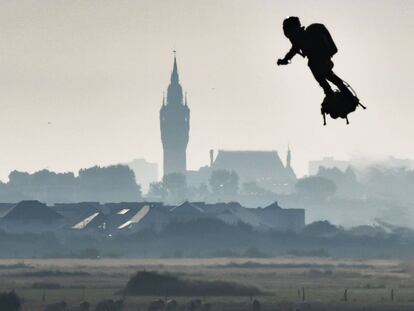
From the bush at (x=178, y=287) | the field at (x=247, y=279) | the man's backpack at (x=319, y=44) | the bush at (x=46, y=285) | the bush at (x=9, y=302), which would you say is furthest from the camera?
the bush at (x=46, y=285)

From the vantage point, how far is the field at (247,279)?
9850 cm

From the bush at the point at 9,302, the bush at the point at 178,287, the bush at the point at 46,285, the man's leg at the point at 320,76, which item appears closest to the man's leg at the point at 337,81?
the man's leg at the point at 320,76

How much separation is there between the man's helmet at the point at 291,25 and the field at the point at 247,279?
80625 mm

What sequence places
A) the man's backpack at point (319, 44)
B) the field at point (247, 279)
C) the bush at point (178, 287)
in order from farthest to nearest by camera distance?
the bush at point (178, 287)
the field at point (247, 279)
the man's backpack at point (319, 44)

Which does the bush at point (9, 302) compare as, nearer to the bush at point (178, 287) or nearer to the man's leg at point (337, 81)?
the bush at point (178, 287)

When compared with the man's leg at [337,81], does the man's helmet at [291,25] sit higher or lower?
higher

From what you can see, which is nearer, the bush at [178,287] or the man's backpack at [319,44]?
the man's backpack at [319,44]

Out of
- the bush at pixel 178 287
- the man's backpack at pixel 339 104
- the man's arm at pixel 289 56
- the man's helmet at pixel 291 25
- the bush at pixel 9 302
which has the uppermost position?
the bush at pixel 178 287

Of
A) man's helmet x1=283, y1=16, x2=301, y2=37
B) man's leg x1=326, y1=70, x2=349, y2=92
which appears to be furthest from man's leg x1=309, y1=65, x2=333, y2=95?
man's helmet x1=283, y1=16, x2=301, y2=37

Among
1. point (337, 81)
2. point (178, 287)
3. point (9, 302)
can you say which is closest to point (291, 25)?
point (337, 81)

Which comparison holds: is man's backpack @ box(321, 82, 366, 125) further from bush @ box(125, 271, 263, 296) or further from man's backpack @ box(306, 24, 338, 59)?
bush @ box(125, 271, 263, 296)

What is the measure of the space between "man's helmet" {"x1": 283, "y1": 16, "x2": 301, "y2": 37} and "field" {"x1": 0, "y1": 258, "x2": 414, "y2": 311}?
80.6m

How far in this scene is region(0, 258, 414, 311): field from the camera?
9850cm

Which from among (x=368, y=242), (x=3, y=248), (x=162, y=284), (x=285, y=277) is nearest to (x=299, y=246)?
(x=368, y=242)
